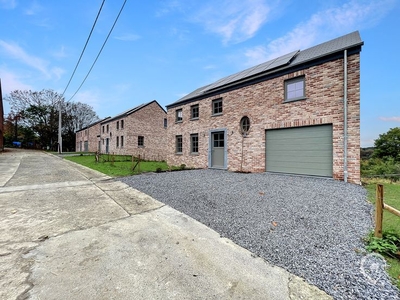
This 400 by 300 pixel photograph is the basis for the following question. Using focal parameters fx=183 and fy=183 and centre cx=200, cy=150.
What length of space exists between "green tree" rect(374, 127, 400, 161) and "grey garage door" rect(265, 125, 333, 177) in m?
30.5

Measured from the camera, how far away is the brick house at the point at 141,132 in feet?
77.7

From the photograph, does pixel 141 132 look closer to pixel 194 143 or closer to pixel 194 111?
pixel 194 111

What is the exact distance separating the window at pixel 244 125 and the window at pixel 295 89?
233cm

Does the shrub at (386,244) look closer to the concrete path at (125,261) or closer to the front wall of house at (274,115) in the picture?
the concrete path at (125,261)

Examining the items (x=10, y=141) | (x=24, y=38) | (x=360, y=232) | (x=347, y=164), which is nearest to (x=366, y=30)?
(x=347, y=164)

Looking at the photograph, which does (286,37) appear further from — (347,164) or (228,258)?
(228,258)

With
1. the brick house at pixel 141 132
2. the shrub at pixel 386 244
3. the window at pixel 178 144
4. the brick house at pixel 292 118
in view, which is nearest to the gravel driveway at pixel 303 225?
the shrub at pixel 386 244

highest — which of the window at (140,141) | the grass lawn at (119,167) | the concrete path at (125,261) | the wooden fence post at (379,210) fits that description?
the window at (140,141)

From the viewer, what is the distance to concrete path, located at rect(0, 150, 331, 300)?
1875 mm

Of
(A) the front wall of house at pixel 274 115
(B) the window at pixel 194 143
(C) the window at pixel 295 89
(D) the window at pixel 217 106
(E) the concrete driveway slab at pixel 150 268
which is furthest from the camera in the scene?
(B) the window at pixel 194 143

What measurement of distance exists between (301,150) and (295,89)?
2939 mm

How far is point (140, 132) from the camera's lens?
24.5m

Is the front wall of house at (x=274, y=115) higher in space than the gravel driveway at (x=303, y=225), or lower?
higher

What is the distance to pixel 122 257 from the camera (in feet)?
8.15
